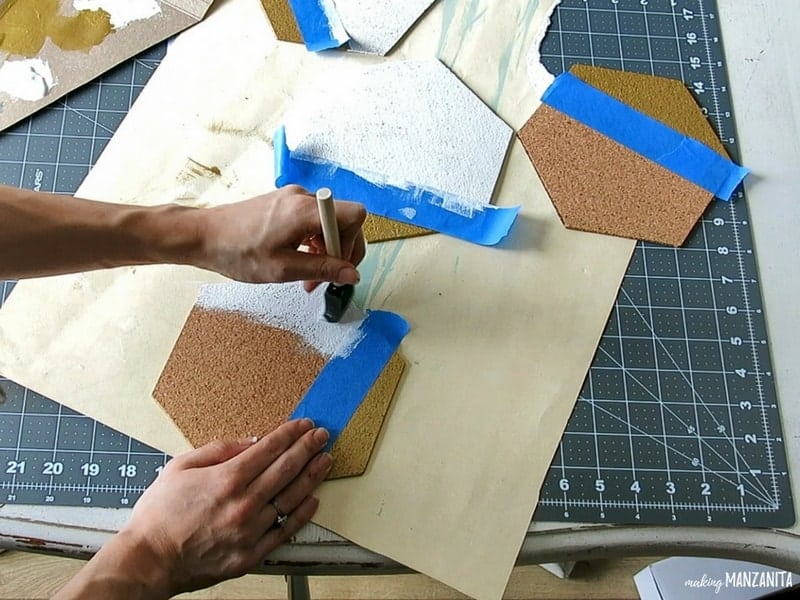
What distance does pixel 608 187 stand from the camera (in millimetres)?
949

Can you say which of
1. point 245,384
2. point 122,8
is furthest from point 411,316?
point 122,8

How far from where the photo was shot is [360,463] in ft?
2.64

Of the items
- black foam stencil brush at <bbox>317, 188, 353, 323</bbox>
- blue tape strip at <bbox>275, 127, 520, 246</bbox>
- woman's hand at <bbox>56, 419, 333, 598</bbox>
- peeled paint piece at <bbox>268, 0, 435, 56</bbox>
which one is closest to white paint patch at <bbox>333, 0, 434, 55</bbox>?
peeled paint piece at <bbox>268, 0, 435, 56</bbox>

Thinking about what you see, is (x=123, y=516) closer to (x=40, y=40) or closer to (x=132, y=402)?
(x=132, y=402)

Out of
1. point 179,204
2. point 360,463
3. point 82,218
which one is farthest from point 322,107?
point 360,463

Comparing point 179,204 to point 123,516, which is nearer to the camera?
point 123,516

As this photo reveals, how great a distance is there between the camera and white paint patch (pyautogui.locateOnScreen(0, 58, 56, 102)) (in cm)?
96

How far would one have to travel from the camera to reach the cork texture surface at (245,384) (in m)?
0.81

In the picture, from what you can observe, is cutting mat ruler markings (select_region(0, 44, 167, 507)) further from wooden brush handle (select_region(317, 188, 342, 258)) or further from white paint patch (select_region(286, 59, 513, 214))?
white paint patch (select_region(286, 59, 513, 214))

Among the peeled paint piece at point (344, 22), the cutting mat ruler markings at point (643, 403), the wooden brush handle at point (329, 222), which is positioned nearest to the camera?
the wooden brush handle at point (329, 222)

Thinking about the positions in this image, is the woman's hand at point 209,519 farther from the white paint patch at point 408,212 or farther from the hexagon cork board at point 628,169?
the hexagon cork board at point 628,169

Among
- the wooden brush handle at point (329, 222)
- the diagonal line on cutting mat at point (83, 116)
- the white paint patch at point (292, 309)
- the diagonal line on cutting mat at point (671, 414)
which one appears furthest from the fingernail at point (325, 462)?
the diagonal line on cutting mat at point (83, 116)

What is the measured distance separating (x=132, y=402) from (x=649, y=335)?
Result: 2.00 feet

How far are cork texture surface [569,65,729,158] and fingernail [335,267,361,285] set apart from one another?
1.50ft
